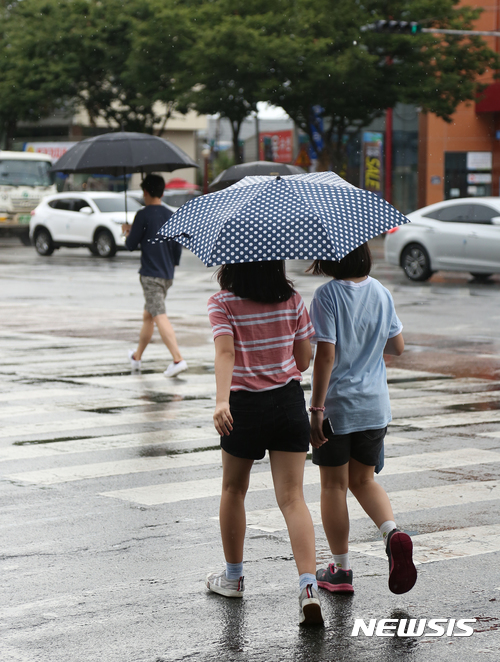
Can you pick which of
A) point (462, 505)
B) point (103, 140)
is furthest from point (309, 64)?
point (462, 505)

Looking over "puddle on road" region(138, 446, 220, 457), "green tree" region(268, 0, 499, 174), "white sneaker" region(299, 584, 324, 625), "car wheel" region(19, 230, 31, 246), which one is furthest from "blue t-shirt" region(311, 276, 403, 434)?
"car wheel" region(19, 230, 31, 246)

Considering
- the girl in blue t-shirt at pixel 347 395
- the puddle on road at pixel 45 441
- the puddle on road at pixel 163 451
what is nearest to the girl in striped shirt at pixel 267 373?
the girl in blue t-shirt at pixel 347 395

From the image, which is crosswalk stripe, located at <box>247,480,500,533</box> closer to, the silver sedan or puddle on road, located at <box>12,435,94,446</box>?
puddle on road, located at <box>12,435,94,446</box>

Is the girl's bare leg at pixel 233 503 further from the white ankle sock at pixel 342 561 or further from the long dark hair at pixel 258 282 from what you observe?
the long dark hair at pixel 258 282

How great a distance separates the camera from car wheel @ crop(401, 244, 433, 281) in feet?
70.6

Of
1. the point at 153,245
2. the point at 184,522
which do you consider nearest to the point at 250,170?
the point at 153,245

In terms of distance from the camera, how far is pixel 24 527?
532 cm

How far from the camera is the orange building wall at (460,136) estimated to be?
40.7 metres

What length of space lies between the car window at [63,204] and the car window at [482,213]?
1397cm

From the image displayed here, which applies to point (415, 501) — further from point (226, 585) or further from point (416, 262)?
point (416, 262)

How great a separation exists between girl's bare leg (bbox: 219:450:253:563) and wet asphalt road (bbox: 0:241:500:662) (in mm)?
206

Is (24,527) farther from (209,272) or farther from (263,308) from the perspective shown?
(209,272)

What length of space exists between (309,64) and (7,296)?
61.6 feet

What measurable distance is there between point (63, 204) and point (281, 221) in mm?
28254
